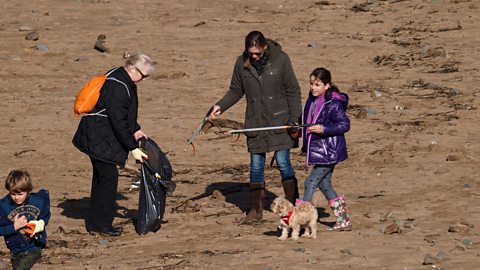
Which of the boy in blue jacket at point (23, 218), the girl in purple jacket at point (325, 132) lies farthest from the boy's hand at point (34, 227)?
the girl in purple jacket at point (325, 132)

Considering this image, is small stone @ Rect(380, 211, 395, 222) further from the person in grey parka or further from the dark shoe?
the dark shoe

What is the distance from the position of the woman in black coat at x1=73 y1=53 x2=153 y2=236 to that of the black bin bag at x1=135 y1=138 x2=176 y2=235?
0.78ft

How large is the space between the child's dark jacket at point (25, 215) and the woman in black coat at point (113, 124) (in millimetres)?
2888

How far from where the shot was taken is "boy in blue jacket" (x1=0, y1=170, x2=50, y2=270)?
937cm

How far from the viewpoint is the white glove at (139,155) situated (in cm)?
1264

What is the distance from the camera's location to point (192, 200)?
14234 mm

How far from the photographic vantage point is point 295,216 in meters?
11.9

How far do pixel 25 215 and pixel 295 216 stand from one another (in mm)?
3219

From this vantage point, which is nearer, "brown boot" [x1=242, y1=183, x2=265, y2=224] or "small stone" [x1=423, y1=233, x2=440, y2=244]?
"small stone" [x1=423, y1=233, x2=440, y2=244]

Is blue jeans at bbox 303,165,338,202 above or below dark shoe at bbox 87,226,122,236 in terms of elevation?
above

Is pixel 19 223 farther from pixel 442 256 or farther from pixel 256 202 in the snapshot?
pixel 256 202

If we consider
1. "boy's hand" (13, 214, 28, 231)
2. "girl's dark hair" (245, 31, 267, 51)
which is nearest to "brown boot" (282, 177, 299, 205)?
"girl's dark hair" (245, 31, 267, 51)

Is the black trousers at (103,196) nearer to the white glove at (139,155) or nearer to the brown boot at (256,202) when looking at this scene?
the white glove at (139,155)

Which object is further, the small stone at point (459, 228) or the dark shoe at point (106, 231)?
the dark shoe at point (106, 231)
